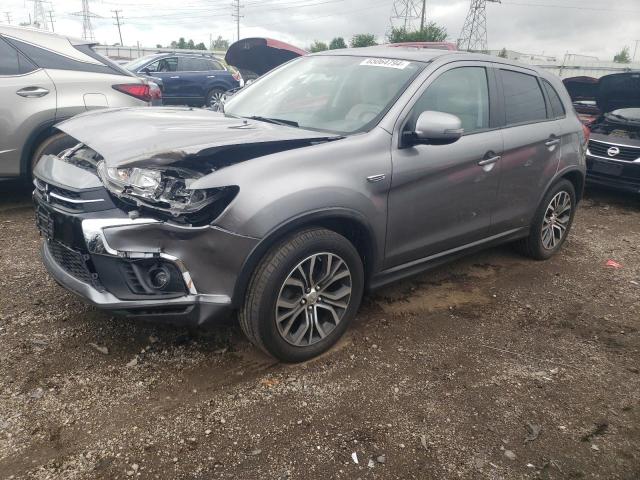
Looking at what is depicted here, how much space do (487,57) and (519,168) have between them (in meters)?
0.90

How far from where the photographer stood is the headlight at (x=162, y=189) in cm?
240

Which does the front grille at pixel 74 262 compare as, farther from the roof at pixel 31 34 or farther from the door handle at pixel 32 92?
the roof at pixel 31 34

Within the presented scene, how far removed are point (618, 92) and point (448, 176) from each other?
597cm

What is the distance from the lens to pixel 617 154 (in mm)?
6914

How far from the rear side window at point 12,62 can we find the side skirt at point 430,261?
4006mm

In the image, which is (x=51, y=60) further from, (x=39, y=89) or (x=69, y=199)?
(x=69, y=199)

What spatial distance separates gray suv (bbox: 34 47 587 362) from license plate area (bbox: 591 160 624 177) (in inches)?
140

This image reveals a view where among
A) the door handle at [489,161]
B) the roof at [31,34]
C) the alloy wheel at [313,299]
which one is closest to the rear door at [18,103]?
the roof at [31,34]

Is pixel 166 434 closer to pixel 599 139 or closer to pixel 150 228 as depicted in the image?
pixel 150 228

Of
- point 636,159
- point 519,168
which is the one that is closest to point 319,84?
point 519,168

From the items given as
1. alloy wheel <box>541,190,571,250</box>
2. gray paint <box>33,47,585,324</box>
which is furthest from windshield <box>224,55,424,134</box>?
alloy wheel <box>541,190,571,250</box>


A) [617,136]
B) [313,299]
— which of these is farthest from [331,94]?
[617,136]

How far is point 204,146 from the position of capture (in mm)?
2471

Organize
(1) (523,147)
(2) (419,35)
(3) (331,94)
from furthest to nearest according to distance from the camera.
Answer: (2) (419,35), (1) (523,147), (3) (331,94)
